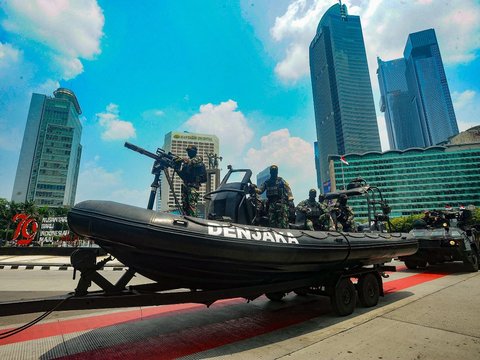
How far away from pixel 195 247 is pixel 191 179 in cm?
298

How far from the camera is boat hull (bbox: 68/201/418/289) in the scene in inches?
111

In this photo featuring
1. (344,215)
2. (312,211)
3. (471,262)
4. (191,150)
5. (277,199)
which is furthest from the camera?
(471,262)

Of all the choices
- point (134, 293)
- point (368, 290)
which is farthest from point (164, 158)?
point (368, 290)

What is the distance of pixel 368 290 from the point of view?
4.96 metres

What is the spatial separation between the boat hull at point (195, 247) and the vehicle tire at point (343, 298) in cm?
61

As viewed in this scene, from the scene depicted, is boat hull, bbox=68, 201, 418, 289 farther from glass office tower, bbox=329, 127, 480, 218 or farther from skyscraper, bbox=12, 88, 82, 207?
skyscraper, bbox=12, 88, 82, 207

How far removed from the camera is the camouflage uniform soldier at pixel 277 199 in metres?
5.53

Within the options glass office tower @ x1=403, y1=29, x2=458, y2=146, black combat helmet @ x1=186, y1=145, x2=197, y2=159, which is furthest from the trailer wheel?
glass office tower @ x1=403, y1=29, x2=458, y2=146

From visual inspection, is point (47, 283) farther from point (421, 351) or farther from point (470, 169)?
point (470, 169)

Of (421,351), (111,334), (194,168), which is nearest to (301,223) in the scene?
(194,168)

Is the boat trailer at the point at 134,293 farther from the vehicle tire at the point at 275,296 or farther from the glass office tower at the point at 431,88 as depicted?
the glass office tower at the point at 431,88

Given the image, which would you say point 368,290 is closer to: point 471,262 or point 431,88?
point 471,262

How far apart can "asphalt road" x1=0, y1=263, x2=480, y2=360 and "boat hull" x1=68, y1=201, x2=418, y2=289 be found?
2.31ft

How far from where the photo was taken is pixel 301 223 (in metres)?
6.50
